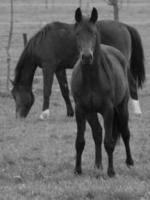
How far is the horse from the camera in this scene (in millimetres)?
12898

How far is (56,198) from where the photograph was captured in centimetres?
653

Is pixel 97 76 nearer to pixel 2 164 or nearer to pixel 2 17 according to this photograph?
pixel 2 164

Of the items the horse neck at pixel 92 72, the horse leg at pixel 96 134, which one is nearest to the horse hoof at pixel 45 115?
the horse leg at pixel 96 134

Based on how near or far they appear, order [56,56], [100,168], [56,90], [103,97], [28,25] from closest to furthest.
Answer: [103,97]
[100,168]
[56,56]
[56,90]
[28,25]

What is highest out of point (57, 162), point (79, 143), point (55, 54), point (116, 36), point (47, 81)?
point (79, 143)

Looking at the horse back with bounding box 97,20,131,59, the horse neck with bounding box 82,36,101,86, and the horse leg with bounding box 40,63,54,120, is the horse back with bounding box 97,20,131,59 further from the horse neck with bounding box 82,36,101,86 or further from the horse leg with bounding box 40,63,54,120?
the horse neck with bounding box 82,36,101,86

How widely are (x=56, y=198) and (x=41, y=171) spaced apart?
1.54 m

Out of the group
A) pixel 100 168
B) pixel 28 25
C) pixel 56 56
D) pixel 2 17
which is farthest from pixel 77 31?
pixel 2 17

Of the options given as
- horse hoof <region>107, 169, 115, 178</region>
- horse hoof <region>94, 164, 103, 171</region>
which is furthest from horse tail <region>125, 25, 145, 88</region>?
horse hoof <region>107, 169, 115, 178</region>

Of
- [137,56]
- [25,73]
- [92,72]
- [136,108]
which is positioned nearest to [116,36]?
[137,56]

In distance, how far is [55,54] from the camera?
13.2 meters

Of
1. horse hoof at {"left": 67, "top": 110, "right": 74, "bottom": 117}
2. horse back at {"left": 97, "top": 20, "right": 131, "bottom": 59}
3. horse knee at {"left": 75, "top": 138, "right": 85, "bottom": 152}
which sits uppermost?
horse knee at {"left": 75, "top": 138, "right": 85, "bottom": 152}

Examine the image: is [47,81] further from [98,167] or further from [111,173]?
[111,173]

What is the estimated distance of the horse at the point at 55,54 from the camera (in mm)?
12898
